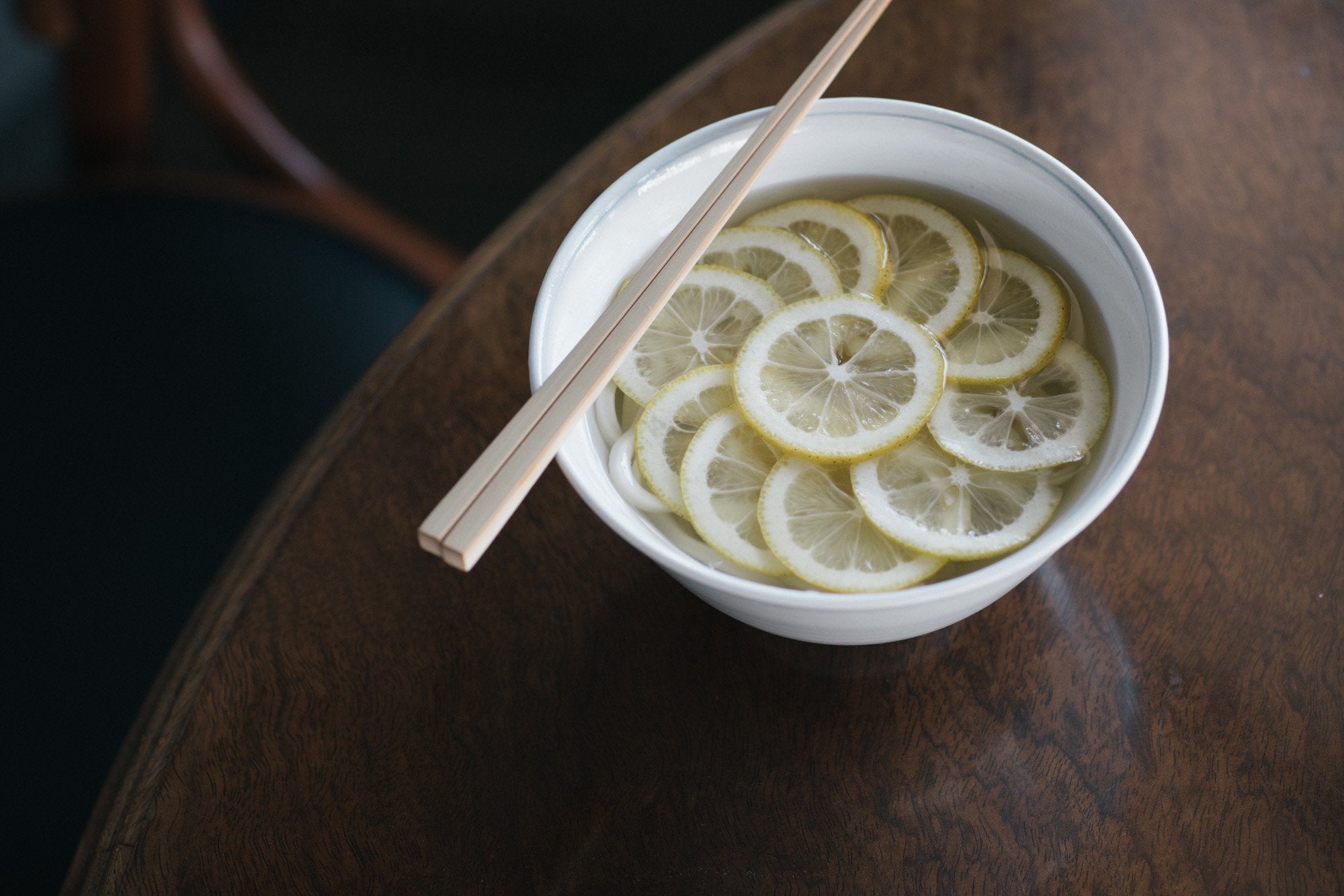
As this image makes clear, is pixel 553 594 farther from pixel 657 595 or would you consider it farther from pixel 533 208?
pixel 533 208

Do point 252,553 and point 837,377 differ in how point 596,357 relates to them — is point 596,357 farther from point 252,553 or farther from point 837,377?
point 252,553

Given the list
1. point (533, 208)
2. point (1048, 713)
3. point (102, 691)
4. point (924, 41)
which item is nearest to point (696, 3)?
point (924, 41)

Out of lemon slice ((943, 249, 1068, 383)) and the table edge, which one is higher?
lemon slice ((943, 249, 1068, 383))

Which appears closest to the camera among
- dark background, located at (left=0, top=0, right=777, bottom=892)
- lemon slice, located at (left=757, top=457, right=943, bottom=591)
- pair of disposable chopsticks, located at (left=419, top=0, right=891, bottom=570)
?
pair of disposable chopsticks, located at (left=419, top=0, right=891, bottom=570)

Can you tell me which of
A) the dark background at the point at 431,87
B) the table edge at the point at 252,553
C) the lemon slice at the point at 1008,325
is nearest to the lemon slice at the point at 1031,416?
the lemon slice at the point at 1008,325

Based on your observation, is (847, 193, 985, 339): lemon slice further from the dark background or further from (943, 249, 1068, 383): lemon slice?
the dark background

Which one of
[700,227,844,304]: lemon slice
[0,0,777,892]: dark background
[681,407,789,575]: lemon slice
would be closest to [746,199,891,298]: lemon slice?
[700,227,844,304]: lemon slice

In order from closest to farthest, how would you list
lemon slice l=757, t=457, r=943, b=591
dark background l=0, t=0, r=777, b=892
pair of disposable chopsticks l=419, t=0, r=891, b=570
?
pair of disposable chopsticks l=419, t=0, r=891, b=570
lemon slice l=757, t=457, r=943, b=591
dark background l=0, t=0, r=777, b=892

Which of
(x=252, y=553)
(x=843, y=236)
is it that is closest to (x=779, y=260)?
(x=843, y=236)
